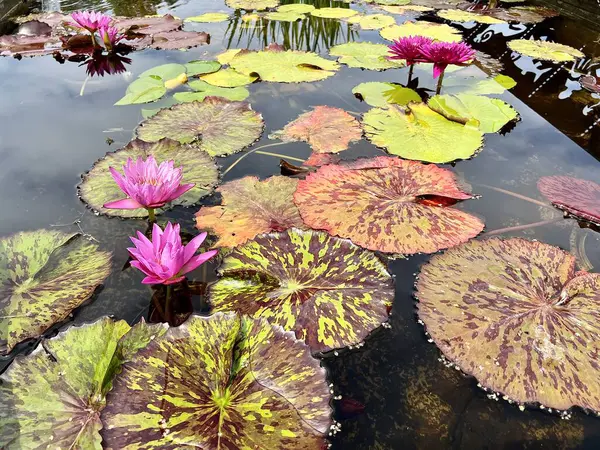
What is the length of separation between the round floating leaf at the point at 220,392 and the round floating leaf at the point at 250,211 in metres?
0.60

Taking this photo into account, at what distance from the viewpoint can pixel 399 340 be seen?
1452mm

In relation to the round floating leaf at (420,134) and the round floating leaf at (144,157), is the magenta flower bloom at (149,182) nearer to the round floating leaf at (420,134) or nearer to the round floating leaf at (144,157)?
the round floating leaf at (144,157)

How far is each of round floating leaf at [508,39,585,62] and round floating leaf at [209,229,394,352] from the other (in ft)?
10.8

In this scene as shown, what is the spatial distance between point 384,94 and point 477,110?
0.66 metres

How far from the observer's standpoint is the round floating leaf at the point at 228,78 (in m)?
3.14

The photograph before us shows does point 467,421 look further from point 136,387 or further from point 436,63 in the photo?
point 436,63

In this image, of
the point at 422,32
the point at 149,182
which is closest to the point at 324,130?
the point at 149,182

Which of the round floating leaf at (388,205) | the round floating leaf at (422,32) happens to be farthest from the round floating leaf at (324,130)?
the round floating leaf at (422,32)

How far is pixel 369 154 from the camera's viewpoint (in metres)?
2.44

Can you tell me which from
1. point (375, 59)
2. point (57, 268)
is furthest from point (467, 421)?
point (375, 59)

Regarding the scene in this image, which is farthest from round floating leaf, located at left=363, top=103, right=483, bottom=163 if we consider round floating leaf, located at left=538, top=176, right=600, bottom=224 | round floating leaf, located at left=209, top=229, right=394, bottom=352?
round floating leaf, located at left=209, top=229, right=394, bottom=352

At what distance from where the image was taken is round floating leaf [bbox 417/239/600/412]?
126 cm

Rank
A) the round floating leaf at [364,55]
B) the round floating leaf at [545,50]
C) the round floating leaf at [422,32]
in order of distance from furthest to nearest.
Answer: the round floating leaf at [422,32], the round floating leaf at [545,50], the round floating leaf at [364,55]

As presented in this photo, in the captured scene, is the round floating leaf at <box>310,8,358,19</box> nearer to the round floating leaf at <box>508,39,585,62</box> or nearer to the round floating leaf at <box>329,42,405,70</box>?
the round floating leaf at <box>329,42,405,70</box>
